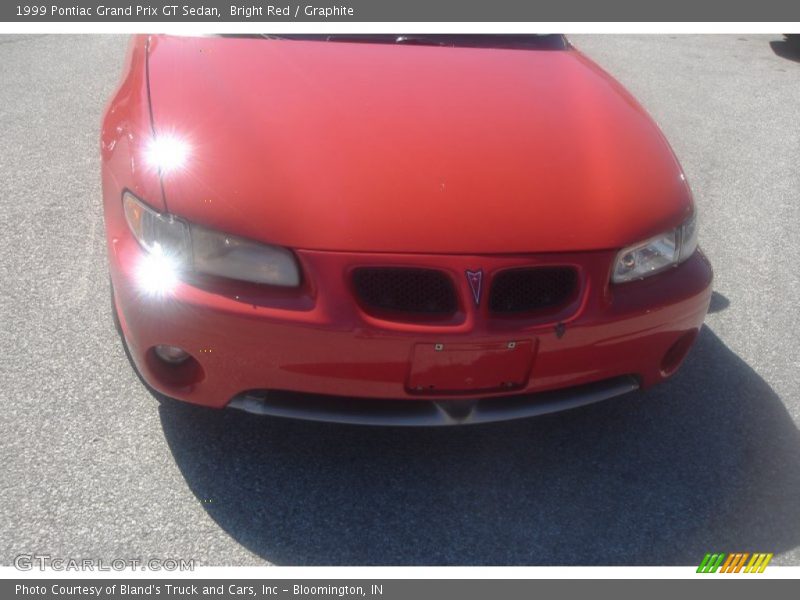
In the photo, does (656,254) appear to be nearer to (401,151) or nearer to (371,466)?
(401,151)

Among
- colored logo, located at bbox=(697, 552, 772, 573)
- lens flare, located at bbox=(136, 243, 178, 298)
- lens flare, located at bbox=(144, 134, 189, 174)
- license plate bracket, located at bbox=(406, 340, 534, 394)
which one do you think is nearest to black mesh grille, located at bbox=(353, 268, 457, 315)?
license plate bracket, located at bbox=(406, 340, 534, 394)

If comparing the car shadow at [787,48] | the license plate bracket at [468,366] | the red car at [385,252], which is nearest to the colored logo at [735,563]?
the red car at [385,252]

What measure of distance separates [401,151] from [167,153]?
686 mm

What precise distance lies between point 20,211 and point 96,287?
91cm

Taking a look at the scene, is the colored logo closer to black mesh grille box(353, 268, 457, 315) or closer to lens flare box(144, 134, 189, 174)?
black mesh grille box(353, 268, 457, 315)

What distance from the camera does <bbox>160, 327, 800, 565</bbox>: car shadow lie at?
248cm

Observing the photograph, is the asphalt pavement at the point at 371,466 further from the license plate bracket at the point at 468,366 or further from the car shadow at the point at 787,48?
the car shadow at the point at 787,48

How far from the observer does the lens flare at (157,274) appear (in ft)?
7.57

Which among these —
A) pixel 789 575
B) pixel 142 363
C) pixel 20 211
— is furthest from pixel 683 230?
pixel 20 211

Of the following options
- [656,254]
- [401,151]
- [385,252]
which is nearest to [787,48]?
[656,254]

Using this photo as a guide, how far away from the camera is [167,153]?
8.13 feet

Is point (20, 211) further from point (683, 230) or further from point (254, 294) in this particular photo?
point (683, 230)

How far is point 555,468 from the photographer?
2.79m

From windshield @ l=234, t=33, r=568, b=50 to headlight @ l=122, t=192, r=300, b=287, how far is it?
4.15ft
